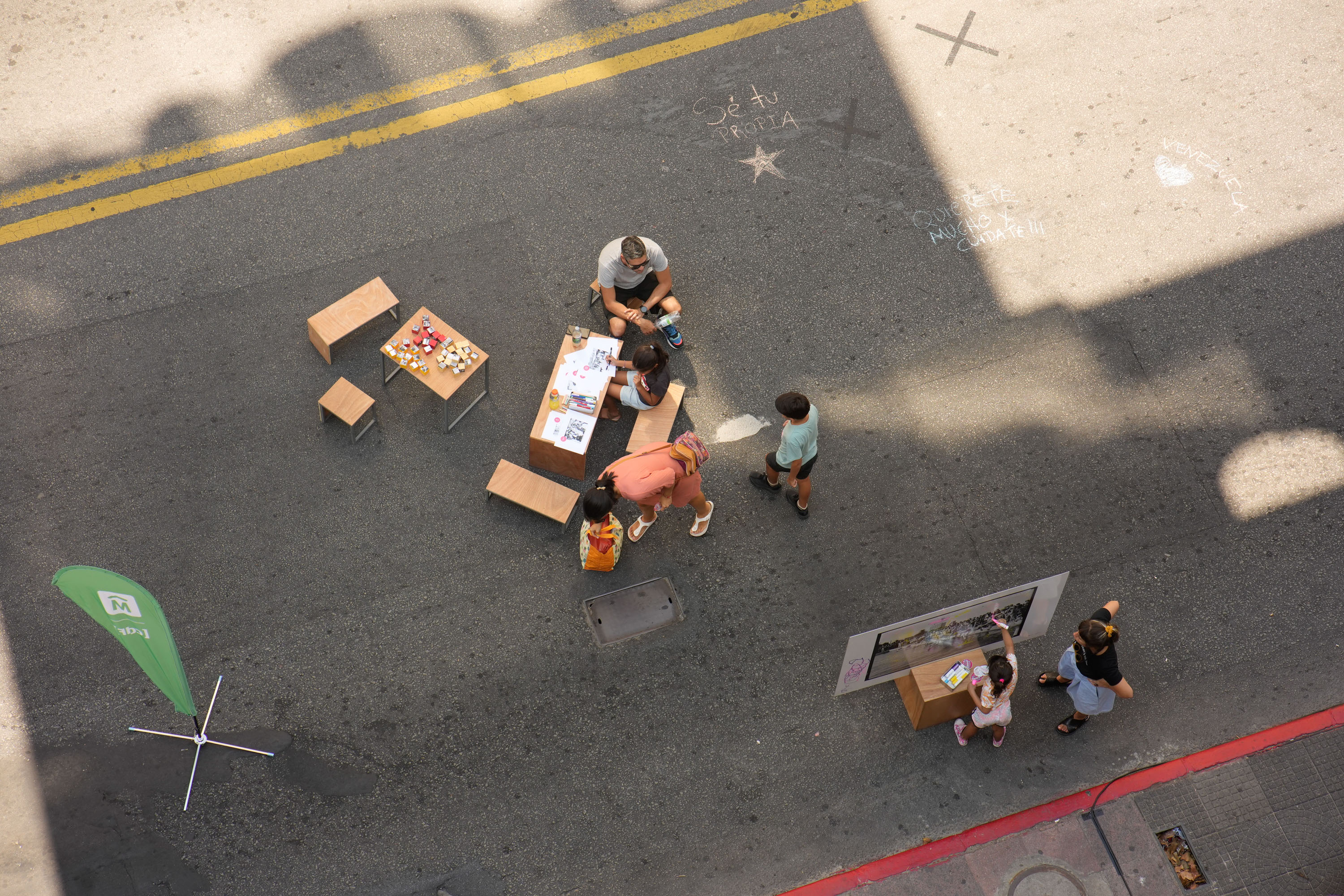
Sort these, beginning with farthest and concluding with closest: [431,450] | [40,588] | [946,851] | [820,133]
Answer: [820,133] < [431,450] < [40,588] < [946,851]

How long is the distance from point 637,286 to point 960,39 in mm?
5009

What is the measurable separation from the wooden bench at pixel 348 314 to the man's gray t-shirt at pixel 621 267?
2.10m

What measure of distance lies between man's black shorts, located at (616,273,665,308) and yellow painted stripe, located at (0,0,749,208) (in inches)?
124

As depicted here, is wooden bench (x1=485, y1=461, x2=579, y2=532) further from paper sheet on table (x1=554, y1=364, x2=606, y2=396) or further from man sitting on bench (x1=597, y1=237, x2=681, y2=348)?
man sitting on bench (x1=597, y1=237, x2=681, y2=348)

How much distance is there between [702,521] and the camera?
835cm

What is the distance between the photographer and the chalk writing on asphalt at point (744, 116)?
1009cm

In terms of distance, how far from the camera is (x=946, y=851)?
7582 mm

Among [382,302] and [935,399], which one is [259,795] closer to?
[382,302]

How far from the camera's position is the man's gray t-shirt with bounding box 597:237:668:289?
28.6 feet

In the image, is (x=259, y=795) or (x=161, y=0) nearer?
(x=259, y=795)

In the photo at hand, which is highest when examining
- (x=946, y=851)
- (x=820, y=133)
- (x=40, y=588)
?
(x=820, y=133)

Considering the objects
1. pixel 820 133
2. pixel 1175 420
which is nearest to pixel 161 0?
pixel 820 133

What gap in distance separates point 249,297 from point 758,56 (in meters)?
6.16

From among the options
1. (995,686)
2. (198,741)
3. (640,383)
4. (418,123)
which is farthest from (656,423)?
(198,741)
